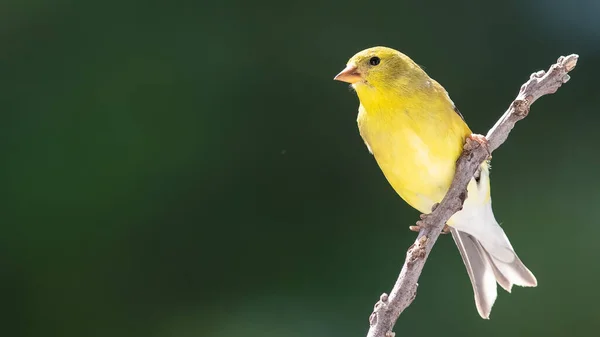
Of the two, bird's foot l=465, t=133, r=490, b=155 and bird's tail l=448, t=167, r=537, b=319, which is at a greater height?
bird's foot l=465, t=133, r=490, b=155

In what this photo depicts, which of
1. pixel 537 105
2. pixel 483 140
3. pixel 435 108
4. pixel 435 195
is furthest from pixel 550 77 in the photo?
pixel 537 105

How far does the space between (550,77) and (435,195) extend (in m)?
0.43

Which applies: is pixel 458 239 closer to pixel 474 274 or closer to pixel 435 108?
pixel 474 274

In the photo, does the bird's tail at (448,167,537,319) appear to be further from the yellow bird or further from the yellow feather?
the yellow feather

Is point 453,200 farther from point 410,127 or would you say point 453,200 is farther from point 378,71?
point 378,71

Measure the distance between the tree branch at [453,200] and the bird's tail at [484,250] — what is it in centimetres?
29

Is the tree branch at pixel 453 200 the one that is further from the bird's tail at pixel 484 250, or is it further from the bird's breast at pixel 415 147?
the bird's tail at pixel 484 250

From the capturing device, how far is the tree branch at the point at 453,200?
3.44 feet

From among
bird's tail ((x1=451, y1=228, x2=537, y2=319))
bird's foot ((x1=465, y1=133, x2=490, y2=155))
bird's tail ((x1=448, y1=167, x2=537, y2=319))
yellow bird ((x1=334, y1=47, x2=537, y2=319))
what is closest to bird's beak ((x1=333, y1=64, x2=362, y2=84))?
yellow bird ((x1=334, y1=47, x2=537, y2=319))

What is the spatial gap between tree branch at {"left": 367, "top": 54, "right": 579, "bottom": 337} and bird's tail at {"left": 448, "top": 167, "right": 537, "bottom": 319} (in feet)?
0.95

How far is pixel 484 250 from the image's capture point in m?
1.70

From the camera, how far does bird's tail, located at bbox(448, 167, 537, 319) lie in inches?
61.8

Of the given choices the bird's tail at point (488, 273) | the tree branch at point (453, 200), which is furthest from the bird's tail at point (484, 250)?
the tree branch at point (453, 200)

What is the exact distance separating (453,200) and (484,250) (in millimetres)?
533
